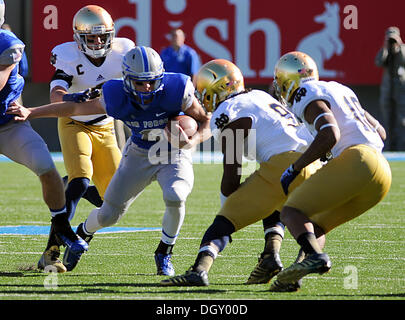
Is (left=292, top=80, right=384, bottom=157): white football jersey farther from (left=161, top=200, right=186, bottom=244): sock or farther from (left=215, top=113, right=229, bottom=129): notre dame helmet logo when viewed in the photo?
(left=161, top=200, right=186, bottom=244): sock

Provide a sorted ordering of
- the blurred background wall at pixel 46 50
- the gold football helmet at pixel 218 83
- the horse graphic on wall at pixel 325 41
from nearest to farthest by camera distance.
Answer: the gold football helmet at pixel 218 83, the blurred background wall at pixel 46 50, the horse graphic on wall at pixel 325 41

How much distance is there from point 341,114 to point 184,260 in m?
1.68

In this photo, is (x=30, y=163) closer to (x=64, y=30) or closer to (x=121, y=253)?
(x=121, y=253)

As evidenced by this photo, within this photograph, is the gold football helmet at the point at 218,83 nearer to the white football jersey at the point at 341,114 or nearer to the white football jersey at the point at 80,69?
the white football jersey at the point at 341,114

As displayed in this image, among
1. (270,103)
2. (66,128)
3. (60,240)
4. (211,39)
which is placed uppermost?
(270,103)

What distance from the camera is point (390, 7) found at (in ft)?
49.6

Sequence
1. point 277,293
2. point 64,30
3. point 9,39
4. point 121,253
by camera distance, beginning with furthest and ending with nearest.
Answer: point 64,30, point 121,253, point 9,39, point 277,293

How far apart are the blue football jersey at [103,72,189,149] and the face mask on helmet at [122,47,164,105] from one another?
0.07 metres

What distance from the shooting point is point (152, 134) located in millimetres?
5160

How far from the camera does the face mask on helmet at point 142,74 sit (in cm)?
492

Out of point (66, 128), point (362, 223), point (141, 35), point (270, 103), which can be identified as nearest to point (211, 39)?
point (141, 35)

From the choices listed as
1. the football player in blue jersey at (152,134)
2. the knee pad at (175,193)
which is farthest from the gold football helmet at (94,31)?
the knee pad at (175,193)

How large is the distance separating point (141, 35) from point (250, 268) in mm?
10034

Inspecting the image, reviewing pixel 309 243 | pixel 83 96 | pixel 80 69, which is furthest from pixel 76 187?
pixel 309 243
